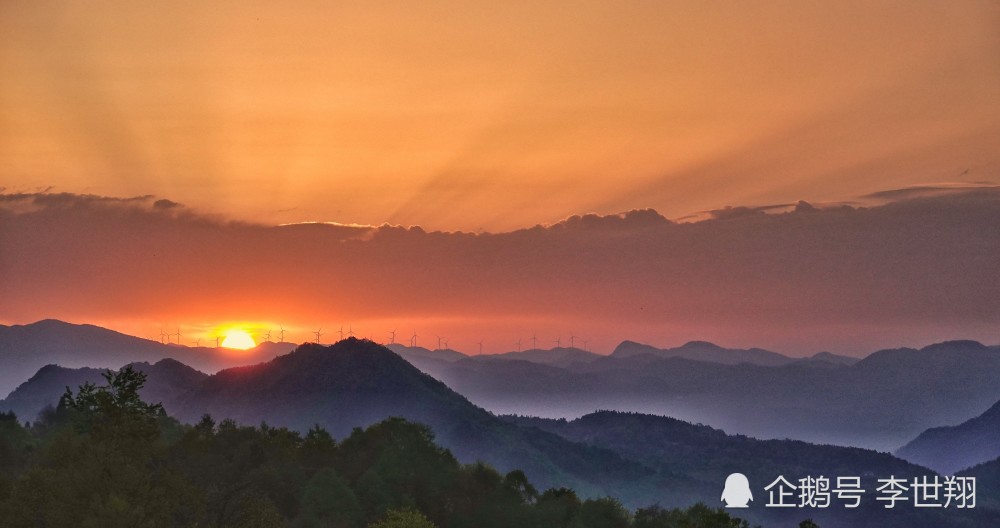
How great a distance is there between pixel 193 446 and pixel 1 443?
104 ft

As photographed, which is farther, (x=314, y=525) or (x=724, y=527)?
(x=314, y=525)

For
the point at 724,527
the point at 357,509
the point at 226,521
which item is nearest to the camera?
the point at 226,521

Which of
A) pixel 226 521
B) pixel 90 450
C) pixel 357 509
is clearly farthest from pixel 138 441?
pixel 357 509

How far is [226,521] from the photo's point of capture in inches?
5098

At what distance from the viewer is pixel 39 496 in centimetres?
10625

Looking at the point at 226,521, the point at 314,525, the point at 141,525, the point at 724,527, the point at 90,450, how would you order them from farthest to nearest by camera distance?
the point at 314,525 < the point at 724,527 < the point at 226,521 < the point at 90,450 < the point at 141,525

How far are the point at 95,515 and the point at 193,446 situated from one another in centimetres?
10059

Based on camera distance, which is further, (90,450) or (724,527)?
(724,527)

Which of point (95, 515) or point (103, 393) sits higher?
point (103, 393)

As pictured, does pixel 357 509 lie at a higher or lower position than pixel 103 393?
lower

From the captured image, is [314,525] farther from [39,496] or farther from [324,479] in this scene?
[39,496]

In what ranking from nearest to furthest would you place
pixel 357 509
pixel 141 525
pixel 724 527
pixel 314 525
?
1. pixel 141 525
2. pixel 724 527
3. pixel 314 525
4. pixel 357 509

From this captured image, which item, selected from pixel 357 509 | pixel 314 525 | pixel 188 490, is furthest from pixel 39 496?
pixel 357 509

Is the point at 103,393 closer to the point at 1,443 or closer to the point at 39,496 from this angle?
the point at 39,496
